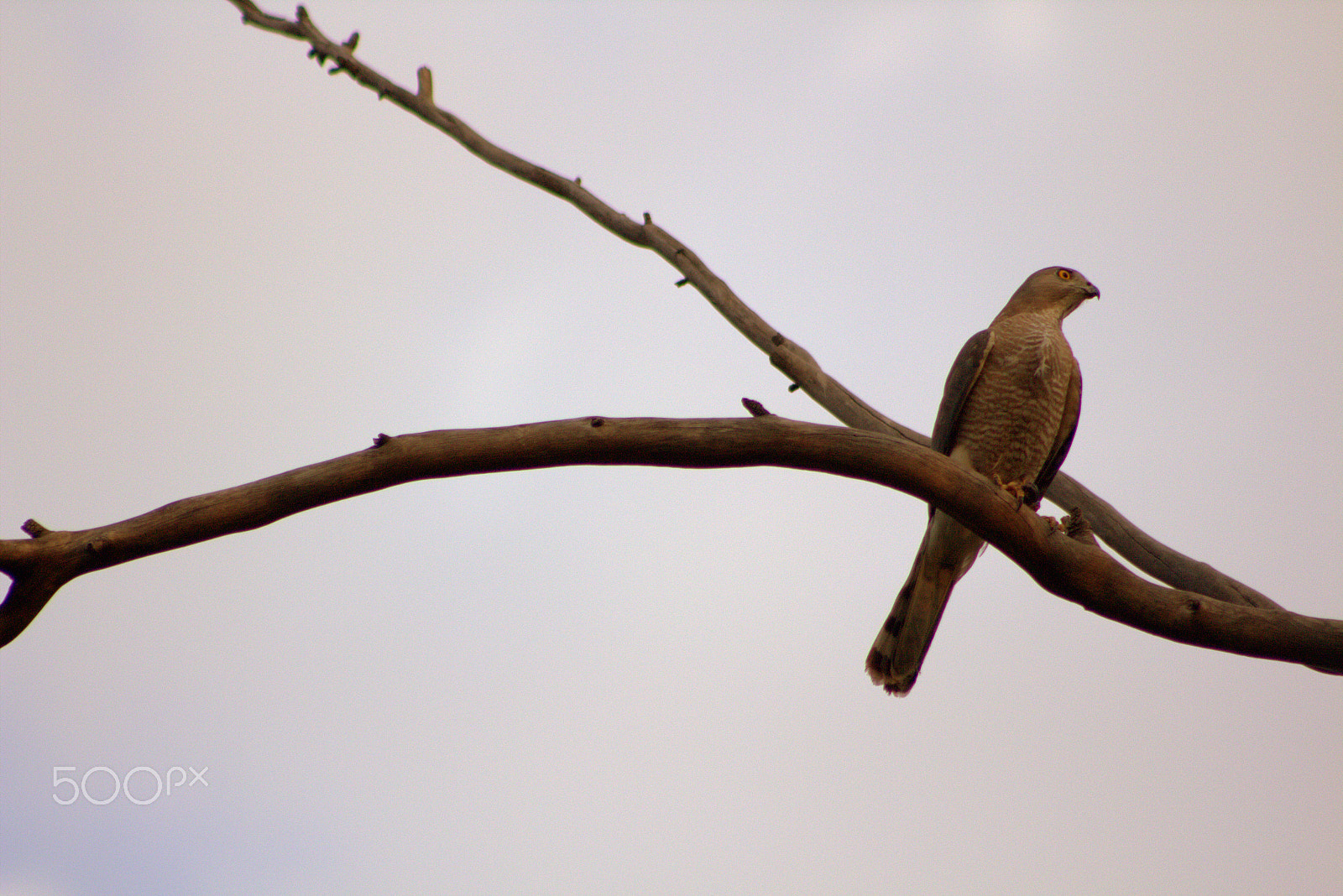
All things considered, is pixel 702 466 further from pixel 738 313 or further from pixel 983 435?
pixel 983 435

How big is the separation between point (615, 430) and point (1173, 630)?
2154mm

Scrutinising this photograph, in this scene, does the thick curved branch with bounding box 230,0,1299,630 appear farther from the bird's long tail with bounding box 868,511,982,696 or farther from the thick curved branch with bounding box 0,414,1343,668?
the thick curved branch with bounding box 0,414,1343,668

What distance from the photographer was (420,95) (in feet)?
18.3

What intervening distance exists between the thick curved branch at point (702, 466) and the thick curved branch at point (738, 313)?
54.6 inches

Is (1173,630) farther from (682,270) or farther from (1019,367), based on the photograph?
(682,270)

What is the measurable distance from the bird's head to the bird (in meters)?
0.30

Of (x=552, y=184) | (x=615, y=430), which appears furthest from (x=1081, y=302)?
(x=615, y=430)

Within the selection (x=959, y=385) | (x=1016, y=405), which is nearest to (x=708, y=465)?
(x=959, y=385)

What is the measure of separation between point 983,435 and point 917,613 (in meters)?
0.98

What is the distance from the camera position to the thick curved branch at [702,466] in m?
2.88

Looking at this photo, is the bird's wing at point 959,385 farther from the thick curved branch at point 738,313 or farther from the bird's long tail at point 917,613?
the bird's long tail at point 917,613

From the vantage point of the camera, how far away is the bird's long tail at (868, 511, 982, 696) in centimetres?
466

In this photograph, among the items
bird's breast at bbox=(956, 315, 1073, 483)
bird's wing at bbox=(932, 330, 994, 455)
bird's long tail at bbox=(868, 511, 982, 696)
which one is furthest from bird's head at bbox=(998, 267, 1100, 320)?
bird's long tail at bbox=(868, 511, 982, 696)

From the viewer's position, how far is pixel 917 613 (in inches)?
185
